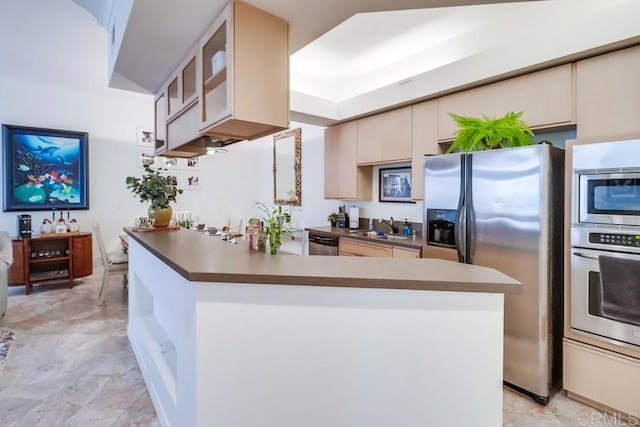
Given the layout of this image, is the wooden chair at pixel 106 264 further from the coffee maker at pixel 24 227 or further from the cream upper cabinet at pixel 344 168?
the cream upper cabinet at pixel 344 168

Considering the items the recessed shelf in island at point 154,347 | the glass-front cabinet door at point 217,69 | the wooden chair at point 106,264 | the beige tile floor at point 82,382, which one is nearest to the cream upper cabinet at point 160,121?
the glass-front cabinet door at point 217,69

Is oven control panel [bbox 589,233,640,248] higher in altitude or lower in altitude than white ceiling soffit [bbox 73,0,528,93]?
lower

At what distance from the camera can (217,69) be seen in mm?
1972

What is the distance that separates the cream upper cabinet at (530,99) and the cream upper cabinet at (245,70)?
73.8 inches

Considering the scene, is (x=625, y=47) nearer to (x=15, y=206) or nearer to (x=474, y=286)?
(x=474, y=286)

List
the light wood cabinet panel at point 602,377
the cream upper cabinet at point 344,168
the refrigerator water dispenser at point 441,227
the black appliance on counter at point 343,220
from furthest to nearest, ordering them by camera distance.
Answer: the black appliance on counter at point 343,220, the cream upper cabinet at point 344,168, the refrigerator water dispenser at point 441,227, the light wood cabinet panel at point 602,377

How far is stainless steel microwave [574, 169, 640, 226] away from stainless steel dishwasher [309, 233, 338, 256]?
2.44m

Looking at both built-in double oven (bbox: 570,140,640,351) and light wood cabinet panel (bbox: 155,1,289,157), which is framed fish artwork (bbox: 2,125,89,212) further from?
built-in double oven (bbox: 570,140,640,351)

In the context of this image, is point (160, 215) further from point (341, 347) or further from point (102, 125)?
point (102, 125)

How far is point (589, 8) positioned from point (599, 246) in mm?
1807

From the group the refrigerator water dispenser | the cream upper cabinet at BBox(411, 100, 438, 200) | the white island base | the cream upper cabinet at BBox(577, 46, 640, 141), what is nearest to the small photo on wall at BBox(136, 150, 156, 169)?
the cream upper cabinet at BBox(411, 100, 438, 200)

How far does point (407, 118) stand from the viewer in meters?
3.54

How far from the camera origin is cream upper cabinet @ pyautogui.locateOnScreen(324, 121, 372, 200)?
426cm

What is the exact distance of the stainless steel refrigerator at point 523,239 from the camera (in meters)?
2.18
